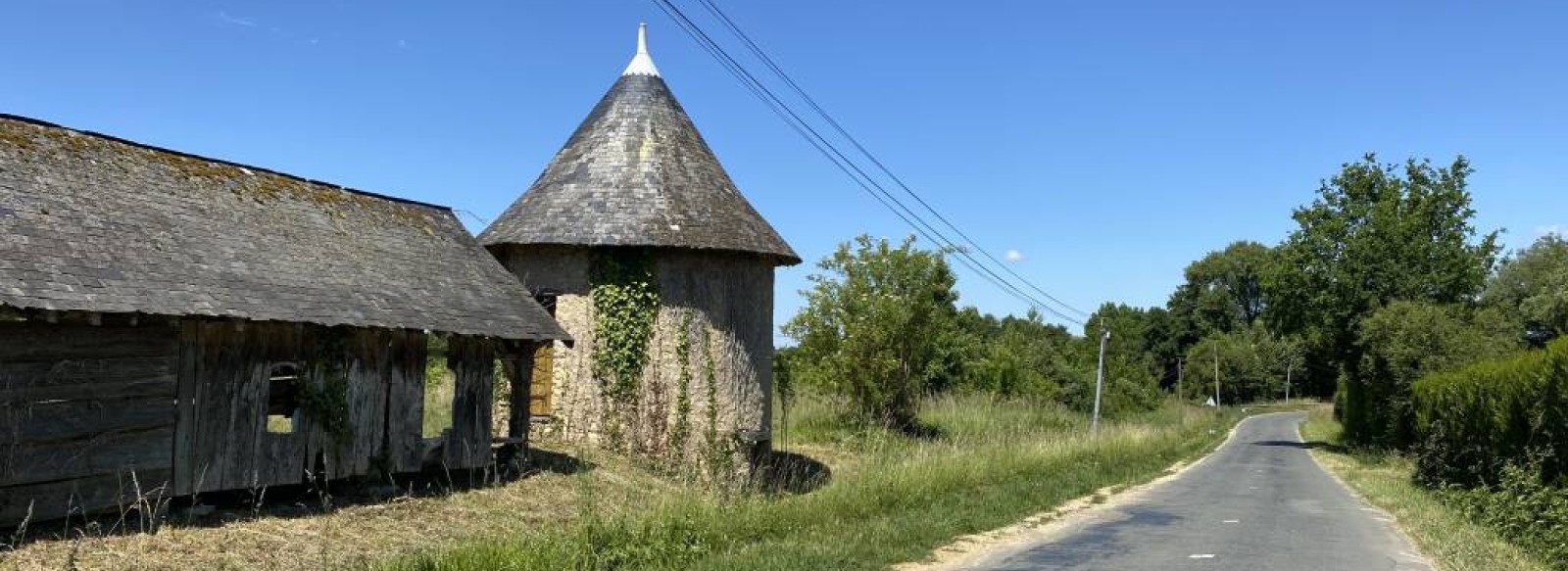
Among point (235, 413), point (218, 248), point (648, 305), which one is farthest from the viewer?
point (648, 305)

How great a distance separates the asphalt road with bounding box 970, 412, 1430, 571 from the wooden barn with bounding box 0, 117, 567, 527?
765 centimetres

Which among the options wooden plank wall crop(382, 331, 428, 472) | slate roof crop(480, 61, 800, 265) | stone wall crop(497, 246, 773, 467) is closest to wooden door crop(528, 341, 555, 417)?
stone wall crop(497, 246, 773, 467)

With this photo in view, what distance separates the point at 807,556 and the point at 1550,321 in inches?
2011

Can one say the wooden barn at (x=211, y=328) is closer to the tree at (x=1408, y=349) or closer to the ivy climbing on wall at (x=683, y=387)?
the ivy climbing on wall at (x=683, y=387)

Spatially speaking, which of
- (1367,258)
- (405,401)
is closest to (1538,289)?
(1367,258)

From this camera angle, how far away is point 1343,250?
119 ft

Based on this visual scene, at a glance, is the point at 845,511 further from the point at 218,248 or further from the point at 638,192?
the point at 638,192

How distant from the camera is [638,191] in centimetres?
1934

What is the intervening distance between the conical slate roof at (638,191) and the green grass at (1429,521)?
1048 centimetres

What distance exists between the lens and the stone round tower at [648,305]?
18.6 metres

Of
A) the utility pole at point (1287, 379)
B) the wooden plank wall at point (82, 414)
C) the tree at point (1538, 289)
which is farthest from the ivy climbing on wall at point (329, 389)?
the utility pole at point (1287, 379)

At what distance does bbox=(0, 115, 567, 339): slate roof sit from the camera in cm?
1045

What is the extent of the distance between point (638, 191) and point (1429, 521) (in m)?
12.7

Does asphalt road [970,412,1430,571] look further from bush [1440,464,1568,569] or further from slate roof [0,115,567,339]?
slate roof [0,115,567,339]
